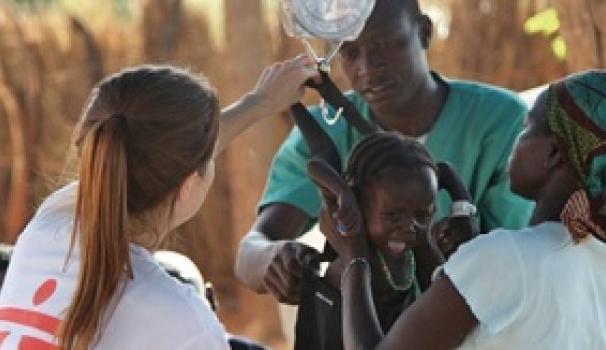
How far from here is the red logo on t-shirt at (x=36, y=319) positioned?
2.17 metres

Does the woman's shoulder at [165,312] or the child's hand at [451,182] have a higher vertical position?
the woman's shoulder at [165,312]

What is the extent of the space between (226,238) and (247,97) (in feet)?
19.9

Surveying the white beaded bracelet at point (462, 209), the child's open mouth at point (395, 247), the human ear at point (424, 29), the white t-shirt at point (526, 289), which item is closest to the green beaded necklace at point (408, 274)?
the child's open mouth at point (395, 247)

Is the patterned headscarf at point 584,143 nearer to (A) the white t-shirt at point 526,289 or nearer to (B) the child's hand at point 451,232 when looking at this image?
(A) the white t-shirt at point 526,289

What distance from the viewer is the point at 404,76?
3008 mm

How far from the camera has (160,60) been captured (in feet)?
27.3

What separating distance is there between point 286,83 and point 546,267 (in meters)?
0.82

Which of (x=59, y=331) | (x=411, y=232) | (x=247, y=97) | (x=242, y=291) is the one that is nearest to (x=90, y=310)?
(x=59, y=331)

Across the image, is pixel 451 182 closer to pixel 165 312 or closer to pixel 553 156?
pixel 553 156

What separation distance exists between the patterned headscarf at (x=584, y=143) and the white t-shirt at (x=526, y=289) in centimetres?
4

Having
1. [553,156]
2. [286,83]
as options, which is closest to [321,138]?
[286,83]

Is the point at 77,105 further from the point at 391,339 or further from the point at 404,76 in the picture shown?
the point at 391,339

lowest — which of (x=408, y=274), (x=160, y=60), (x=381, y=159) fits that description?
(x=160, y=60)

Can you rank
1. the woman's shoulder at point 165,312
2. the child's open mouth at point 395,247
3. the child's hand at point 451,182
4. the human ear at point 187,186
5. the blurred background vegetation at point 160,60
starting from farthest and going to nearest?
the blurred background vegetation at point 160,60, the child's hand at point 451,182, the child's open mouth at point 395,247, the human ear at point 187,186, the woman's shoulder at point 165,312
